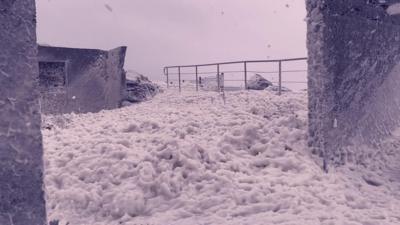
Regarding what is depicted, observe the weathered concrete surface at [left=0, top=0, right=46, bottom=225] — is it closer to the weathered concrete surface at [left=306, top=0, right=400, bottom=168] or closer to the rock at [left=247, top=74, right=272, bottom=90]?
the weathered concrete surface at [left=306, top=0, right=400, bottom=168]

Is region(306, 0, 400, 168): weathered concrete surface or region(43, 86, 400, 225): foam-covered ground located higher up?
region(306, 0, 400, 168): weathered concrete surface

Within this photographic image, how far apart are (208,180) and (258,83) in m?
9.95

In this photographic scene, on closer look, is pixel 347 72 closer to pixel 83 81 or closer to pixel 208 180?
pixel 208 180

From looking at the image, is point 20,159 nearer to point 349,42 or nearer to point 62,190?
point 62,190


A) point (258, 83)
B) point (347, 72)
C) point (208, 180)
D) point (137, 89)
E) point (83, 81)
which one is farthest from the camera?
point (258, 83)

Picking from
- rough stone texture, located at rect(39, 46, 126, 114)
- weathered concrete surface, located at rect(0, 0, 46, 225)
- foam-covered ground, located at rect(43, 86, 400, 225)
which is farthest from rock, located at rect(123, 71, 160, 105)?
weathered concrete surface, located at rect(0, 0, 46, 225)

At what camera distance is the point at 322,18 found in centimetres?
561

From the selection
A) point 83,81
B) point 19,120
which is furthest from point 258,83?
point 19,120

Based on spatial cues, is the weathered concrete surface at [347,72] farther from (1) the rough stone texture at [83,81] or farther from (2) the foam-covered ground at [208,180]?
(1) the rough stone texture at [83,81]

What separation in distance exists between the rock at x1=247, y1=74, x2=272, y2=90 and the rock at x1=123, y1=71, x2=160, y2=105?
363 centimetres

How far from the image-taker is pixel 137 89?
1390 centimetres

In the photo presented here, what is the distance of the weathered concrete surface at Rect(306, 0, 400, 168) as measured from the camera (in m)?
5.70

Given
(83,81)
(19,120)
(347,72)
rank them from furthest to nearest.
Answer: (83,81) < (347,72) < (19,120)

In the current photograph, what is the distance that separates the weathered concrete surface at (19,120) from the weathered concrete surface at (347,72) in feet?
13.8
